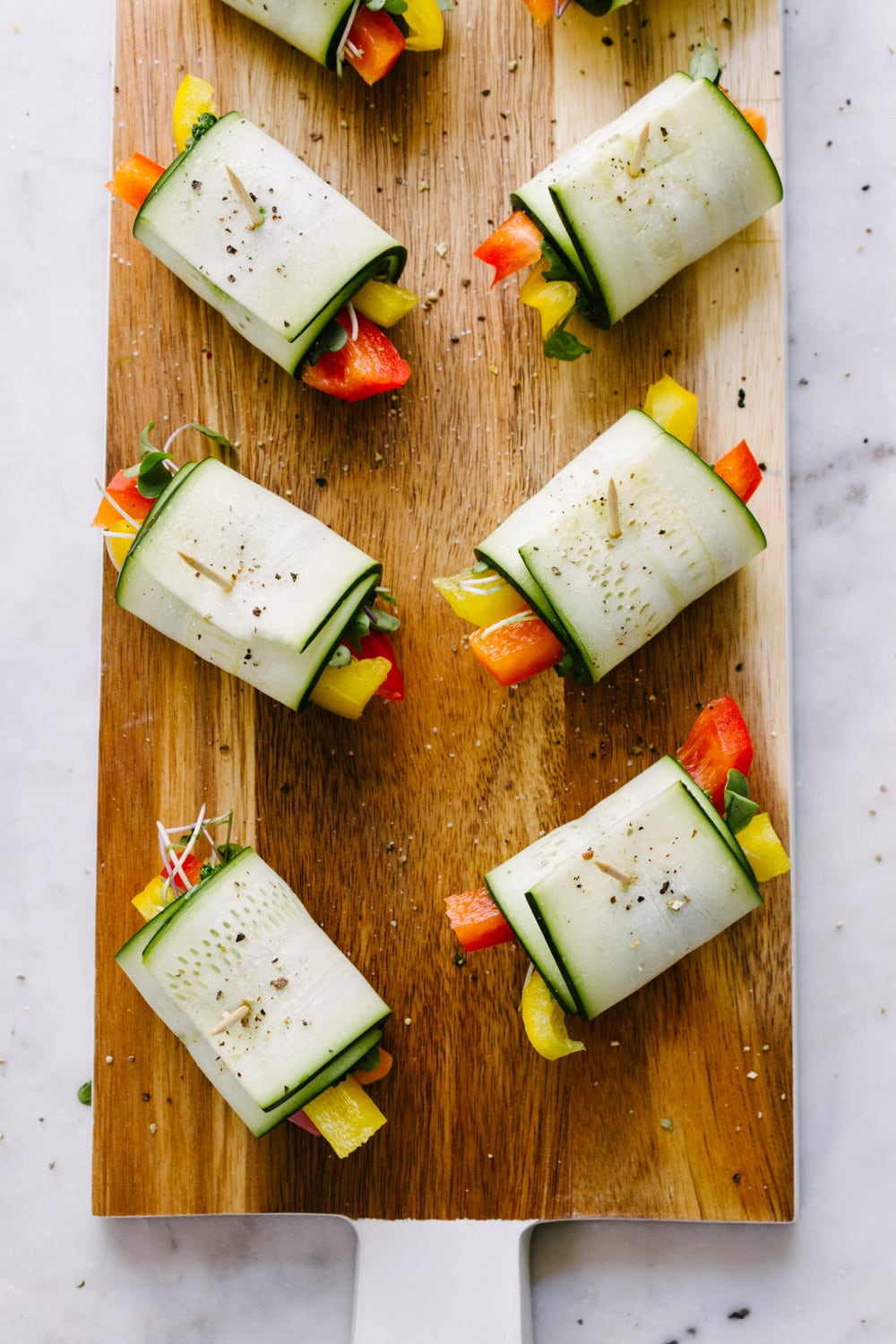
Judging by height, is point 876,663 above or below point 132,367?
below

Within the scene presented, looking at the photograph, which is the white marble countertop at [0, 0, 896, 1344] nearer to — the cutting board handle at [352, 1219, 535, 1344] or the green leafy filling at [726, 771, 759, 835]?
the cutting board handle at [352, 1219, 535, 1344]

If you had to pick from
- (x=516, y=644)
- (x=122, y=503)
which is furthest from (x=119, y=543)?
(x=516, y=644)

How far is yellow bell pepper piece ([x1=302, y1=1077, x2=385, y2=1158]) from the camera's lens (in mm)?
2416

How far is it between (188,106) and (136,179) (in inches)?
8.1

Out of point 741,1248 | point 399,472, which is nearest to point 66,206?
point 399,472

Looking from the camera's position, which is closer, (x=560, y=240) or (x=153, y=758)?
(x=560, y=240)

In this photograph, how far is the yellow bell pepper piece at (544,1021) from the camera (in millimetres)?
2412

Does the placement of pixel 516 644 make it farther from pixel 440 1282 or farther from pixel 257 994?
pixel 440 1282

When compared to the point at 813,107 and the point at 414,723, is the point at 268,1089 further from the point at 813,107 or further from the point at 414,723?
the point at 813,107

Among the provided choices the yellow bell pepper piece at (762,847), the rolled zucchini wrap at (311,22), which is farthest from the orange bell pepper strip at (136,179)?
the yellow bell pepper piece at (762,847)

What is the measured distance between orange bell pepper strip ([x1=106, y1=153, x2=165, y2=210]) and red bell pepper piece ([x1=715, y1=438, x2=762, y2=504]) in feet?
4.71

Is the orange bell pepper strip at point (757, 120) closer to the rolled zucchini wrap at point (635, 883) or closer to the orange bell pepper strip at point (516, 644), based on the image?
the orange bell pepper strip at point (516, 644)

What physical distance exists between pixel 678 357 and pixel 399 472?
684mm

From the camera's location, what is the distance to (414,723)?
2.56 metres
